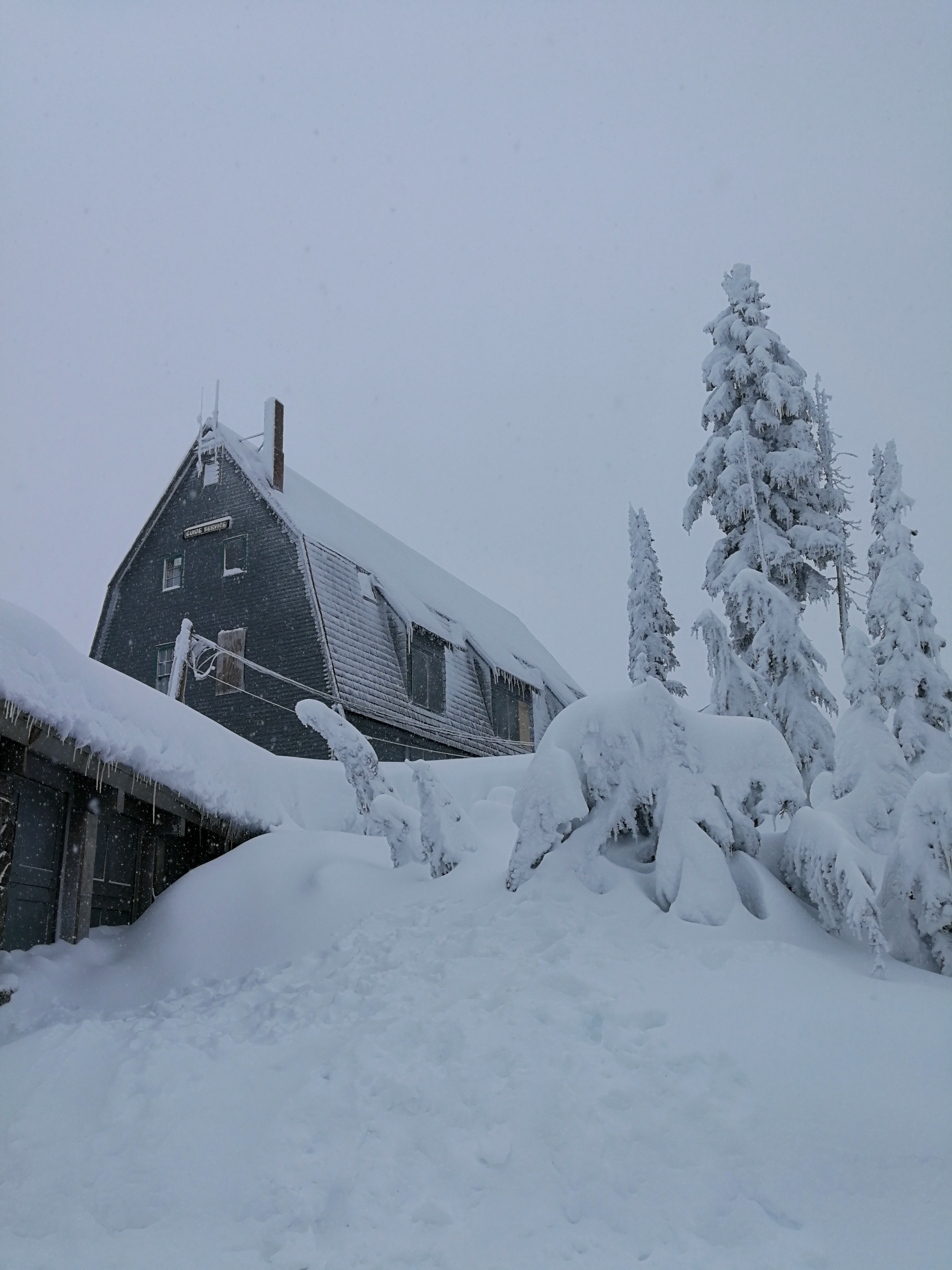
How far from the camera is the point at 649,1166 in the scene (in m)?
5.43

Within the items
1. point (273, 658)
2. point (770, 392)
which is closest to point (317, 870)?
point (273, 658)

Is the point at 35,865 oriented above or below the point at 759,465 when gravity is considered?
below

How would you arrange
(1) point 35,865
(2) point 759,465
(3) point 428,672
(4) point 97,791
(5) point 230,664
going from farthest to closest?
(3) point 428,672 → (5) point 230,664 → (2) point 759,465 → (4) point 97,791 → (1) point 35,865

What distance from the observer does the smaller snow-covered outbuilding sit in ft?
26.9

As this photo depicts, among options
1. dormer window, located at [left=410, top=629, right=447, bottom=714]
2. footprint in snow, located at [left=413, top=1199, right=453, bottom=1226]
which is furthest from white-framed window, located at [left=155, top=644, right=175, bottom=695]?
footprint in snow, located at [left=413, top=1199, right=453, bottom=1226]

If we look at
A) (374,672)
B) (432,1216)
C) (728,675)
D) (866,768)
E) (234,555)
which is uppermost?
(234,555)

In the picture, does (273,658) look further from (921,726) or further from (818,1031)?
(818,1031)

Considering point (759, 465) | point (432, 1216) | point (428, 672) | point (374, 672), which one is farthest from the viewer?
point (428, 672)

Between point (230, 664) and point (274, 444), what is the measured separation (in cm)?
546

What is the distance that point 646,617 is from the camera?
76.9 ft

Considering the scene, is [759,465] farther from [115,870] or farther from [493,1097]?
[493,1097]

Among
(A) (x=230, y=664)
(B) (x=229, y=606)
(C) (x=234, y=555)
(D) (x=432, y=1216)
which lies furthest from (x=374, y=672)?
(D) (x=432, y=1216)

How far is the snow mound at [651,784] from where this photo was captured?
870 centimetres

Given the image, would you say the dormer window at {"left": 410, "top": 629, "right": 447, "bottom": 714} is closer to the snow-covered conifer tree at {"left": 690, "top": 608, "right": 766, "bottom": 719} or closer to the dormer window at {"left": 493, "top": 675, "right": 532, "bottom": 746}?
the dormer window at {"left": 493, "top": 675, "right": 532, "bottom": 746}
